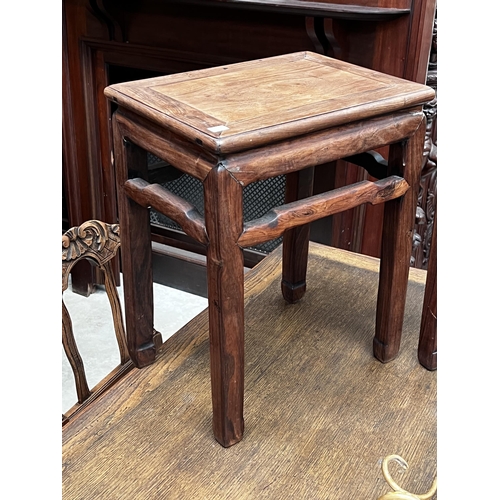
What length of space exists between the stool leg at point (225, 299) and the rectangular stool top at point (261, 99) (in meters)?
0.05

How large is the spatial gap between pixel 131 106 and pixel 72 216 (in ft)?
5.41

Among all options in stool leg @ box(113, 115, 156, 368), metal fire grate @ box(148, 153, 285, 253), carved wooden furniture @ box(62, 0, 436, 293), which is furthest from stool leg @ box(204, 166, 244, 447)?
metal fire grate @ box(148, 153, 285, 253)

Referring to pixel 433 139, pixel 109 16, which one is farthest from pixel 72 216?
pixel 433 139

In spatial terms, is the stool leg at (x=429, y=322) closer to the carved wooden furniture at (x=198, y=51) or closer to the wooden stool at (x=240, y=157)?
the wooden stool at (x=240, y=157)

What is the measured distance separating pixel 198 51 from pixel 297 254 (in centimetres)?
94

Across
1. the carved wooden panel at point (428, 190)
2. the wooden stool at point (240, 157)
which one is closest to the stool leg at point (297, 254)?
the wooden stool at point (240, 157)

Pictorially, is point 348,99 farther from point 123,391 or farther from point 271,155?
point 123,391

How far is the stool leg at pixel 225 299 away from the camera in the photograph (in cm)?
67

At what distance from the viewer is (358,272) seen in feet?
3.99

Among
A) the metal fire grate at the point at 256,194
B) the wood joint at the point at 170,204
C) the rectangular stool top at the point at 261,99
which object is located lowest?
the metal fire grate at the point at 256,194

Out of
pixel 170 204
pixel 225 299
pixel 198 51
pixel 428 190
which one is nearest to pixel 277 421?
pixel 225 299

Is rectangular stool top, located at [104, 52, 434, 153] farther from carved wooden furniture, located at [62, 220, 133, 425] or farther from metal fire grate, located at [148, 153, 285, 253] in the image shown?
metal fire grate, located at [148, 153, 285, 253]

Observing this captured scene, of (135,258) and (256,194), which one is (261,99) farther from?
(256,194)

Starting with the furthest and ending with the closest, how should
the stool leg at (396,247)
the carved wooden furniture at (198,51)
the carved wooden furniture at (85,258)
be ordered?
the carved wooden furniture at (198,51), the carved wooden furniture at (85,258), the stool leg at (396,247)
